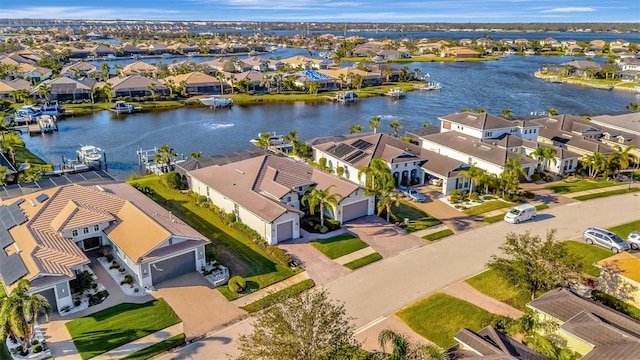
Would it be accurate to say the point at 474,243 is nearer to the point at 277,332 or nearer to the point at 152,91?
the point at 277,332

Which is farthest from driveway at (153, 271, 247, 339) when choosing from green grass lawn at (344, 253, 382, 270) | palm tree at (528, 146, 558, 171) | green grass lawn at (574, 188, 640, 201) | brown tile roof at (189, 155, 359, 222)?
palm tree at (528, 146, 558, 171)

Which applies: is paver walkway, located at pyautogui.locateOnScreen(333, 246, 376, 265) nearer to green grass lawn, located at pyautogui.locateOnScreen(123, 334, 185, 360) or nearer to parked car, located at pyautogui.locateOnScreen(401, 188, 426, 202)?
parked car, located at pyautogui.locateOnScreen(401, 188, 426, 202)

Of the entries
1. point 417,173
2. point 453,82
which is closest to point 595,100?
point 453,82

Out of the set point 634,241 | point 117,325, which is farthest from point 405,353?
point 634,241

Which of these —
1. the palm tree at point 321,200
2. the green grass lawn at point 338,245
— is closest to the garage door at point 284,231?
the green grass lawn at point 338,245

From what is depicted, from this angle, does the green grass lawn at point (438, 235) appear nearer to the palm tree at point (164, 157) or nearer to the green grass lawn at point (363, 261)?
the green grass lawn at point (363, 261)

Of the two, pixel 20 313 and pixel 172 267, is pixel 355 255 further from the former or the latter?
pixel 20 313
